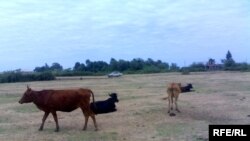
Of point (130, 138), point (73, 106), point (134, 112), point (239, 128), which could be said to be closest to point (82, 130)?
point (73, 106)

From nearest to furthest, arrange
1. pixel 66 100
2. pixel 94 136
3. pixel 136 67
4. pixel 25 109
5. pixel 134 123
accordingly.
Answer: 1. pixel 94 136
2. pixel 66 100
3. pixel 134 123
4. pixel 25 109
5. pixel 136 67

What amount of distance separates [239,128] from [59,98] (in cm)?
754

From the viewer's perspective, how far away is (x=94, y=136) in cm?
1392

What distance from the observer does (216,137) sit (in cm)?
860

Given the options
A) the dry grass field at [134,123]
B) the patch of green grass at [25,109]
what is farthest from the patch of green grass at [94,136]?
the patch of green grass at [25,109]

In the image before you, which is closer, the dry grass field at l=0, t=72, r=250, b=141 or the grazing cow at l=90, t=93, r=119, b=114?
the dry grass field at l=0, t=72, r=250, b=141

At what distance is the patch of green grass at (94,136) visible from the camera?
529 inches

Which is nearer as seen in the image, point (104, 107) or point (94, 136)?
point (94, 136)

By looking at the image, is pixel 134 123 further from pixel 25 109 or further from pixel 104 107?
pixel 25 109

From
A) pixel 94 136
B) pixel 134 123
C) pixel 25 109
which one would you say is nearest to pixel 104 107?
pixel 134 123

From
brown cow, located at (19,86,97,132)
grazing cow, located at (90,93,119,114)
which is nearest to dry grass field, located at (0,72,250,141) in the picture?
grazing cow, located at (90,93,119,114)

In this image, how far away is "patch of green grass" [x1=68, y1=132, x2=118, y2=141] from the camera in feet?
44.1

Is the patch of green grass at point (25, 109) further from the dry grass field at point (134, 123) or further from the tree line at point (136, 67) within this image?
the tree line at point (136, 67)

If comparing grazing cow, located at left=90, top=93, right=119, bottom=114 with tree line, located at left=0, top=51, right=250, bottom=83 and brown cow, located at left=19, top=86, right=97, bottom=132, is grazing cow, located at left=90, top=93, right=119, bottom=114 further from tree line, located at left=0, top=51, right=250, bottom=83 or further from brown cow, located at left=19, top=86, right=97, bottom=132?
tree line, located at left=0, top=51, right=250, bottom=83
